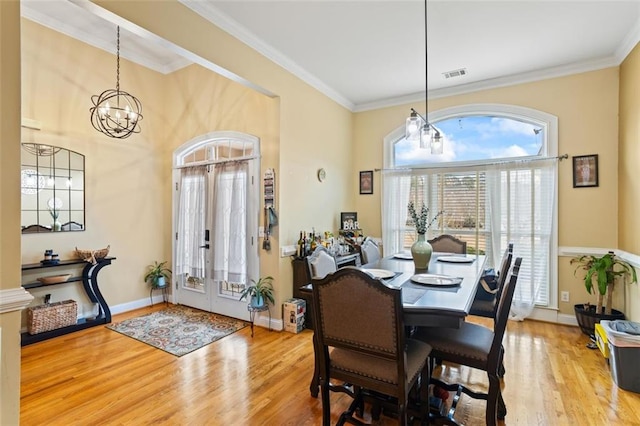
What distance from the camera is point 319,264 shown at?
2598mm

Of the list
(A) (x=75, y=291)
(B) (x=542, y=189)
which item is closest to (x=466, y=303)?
(B) (x=542, y=189)

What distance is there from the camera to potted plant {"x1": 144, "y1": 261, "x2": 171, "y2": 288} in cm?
467

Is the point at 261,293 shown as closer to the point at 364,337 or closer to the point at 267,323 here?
the point at 267,323

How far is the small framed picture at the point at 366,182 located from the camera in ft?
17.0

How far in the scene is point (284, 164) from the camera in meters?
3.81

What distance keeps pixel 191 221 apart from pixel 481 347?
3963mm

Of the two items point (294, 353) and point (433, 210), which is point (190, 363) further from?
point (433, 210)

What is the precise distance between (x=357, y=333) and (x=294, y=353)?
1.70m

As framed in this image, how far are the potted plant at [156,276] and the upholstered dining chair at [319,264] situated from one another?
3.15 meters

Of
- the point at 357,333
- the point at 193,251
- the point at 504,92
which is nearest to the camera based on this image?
the point at 357,333

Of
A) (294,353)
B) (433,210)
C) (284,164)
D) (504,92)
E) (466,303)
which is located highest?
(504,92)

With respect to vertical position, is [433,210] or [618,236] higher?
[433,210]

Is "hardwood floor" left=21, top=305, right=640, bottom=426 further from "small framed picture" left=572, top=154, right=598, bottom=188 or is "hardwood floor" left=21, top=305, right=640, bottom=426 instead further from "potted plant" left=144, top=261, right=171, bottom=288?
"small framed picture" left=572, top=154, right=598, bottom=188

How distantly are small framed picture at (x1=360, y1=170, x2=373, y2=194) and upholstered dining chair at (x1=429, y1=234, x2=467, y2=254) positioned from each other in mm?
1605
